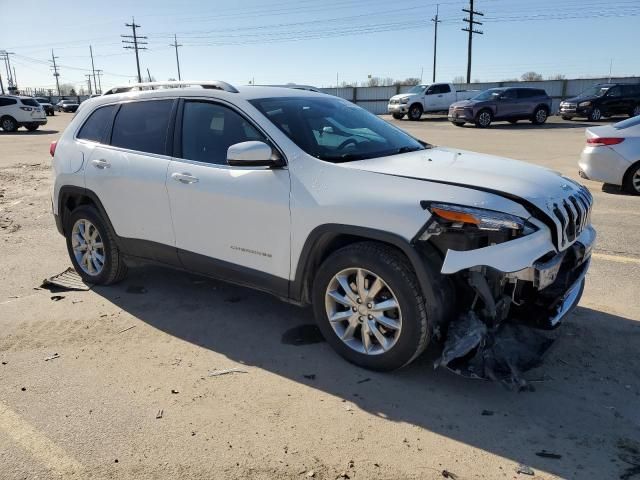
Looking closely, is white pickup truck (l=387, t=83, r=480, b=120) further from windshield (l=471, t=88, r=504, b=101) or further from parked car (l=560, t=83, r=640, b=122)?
parked car (l=560, t=83, r=640, b=122)

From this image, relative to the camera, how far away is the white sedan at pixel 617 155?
28.0 ft

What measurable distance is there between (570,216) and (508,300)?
2.11 ft

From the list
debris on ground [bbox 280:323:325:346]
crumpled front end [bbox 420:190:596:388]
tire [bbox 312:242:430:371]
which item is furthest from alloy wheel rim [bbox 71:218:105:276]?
crumpled front end [bbox 420:190:596:388]

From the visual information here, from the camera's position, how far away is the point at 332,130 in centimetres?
407

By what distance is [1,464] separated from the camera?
8.86ft

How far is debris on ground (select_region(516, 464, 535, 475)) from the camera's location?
2549 mm

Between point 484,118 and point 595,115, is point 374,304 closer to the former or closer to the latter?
point 484,118

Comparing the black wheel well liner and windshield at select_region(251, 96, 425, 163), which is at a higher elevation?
windshield at select_region(251, 96, 425, 163)

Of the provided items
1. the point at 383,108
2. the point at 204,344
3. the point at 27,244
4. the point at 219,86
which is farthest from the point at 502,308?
the point at 383,108

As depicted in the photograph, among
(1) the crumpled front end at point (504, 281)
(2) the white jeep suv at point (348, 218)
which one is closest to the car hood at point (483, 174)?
(2) the white jeep suv at point (348, 218)

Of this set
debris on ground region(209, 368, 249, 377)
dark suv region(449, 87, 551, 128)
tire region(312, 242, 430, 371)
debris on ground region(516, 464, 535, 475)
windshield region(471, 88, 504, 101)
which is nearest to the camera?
debris on ground region(516, 464, 535, 475)

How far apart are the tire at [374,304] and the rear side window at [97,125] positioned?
2686mm

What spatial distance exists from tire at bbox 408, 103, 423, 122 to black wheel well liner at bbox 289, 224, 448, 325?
95.5ft

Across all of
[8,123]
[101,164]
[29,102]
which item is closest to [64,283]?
[101,164]
